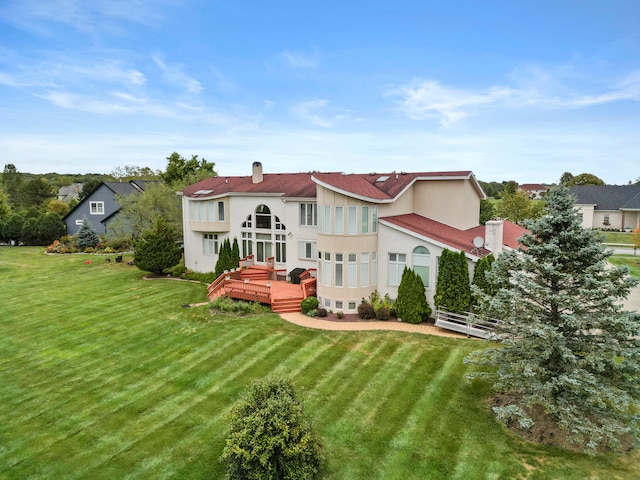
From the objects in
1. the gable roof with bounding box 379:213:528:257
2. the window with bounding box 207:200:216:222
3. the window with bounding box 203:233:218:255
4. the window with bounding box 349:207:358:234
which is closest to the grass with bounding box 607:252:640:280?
the gable roof with bounding box 379:213:528:257

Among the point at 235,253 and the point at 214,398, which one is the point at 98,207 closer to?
the point at 235,253

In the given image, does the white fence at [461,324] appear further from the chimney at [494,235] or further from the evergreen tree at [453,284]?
the chimney at [494,235]

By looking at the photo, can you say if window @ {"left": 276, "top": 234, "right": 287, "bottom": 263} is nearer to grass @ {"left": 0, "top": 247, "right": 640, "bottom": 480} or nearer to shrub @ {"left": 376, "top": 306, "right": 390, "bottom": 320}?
grass @ {"left": 0, "top": 247, "right": 640, "bottom": 480}

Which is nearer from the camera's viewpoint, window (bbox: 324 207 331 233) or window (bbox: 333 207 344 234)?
window (bbox: 333 207 344 234)

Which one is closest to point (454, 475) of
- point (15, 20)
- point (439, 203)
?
point (439, 203)

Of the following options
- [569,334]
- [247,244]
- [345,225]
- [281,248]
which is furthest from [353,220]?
[569,334]

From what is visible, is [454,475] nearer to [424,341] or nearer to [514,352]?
[514,352]
